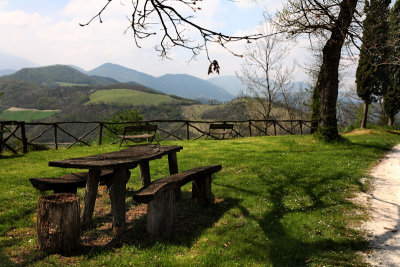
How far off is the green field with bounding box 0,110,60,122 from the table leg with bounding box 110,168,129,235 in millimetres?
203450

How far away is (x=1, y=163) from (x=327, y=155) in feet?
36.9

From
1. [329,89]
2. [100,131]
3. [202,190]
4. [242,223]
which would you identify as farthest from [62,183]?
[329,89]

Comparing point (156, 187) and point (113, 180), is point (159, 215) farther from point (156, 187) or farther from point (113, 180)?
point (113, 180)

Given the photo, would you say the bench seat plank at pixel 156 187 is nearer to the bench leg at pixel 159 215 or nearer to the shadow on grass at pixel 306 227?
the bench leg at pixel 159 215

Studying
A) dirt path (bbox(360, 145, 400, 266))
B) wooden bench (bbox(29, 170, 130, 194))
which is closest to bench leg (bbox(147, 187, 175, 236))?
wooden bench (bbox(29, 170, 130, 194))

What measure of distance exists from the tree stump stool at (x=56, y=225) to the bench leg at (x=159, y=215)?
40.6 inches

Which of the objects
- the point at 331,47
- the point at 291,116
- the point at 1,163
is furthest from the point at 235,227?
the point at 291,116

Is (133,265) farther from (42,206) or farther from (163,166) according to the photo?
(163,166)

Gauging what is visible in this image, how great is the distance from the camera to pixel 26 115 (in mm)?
191500

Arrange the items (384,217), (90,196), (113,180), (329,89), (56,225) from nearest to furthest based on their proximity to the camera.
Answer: (56,225), (113,180), (90,196), (384,217), (329,89)

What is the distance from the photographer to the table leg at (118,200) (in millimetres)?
4258

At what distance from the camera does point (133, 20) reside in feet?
13.9

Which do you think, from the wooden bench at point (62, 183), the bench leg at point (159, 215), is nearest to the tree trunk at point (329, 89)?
the bench leg at point (159, 215)

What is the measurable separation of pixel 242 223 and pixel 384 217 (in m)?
2.68
